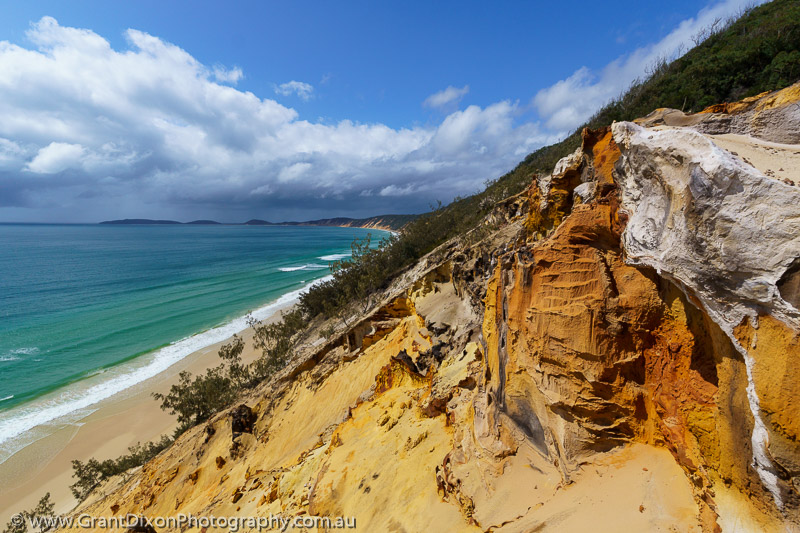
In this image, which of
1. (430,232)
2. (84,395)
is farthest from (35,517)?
(430,232)

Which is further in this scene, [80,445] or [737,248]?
[80,445]

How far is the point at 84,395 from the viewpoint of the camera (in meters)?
20.8

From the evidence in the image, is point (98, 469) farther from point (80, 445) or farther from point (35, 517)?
point (80, 445)

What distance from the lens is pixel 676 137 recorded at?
3.35m

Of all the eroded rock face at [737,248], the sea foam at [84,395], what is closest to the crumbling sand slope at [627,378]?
the eroded rock face at [737,248]

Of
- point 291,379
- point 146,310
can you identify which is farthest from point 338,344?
point 146,310

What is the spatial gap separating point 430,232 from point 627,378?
30115mm

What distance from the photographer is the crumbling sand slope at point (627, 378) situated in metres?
2.71

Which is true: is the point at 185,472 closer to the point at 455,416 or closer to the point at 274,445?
the point at 274,445

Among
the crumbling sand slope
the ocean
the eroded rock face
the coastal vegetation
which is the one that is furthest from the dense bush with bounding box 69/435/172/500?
the eroded rock face

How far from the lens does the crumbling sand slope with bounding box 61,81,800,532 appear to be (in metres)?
2.71

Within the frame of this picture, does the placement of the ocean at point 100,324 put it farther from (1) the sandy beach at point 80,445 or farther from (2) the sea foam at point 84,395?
(1) the sandy beach at point 80,445

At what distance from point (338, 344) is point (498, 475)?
11.1 meters

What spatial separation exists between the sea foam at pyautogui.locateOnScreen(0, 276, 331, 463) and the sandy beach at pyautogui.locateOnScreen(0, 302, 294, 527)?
679 mm
